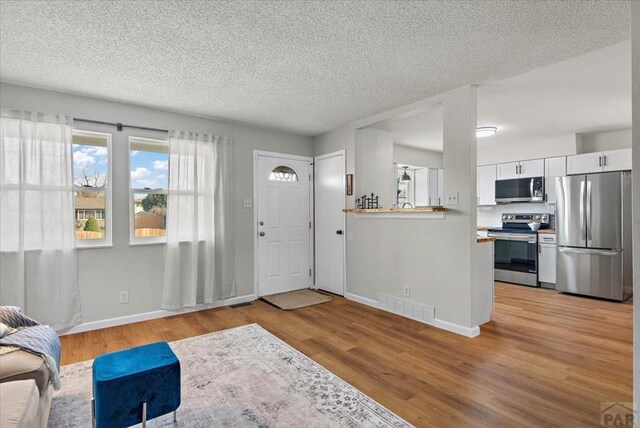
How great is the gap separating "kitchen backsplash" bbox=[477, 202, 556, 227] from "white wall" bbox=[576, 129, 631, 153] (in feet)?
3.53

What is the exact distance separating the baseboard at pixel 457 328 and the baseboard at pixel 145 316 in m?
2.53

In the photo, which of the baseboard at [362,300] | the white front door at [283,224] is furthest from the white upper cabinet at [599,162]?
the white front door at [283,224]

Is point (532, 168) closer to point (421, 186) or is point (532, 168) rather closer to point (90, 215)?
point (421, 186)

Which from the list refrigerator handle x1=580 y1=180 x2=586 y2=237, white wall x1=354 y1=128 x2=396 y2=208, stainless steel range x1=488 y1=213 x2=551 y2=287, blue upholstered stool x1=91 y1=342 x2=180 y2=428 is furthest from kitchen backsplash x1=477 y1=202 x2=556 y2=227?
blue upholstered stool x1=91 y1=342 x2=180 y2=428

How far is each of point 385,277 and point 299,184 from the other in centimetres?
202

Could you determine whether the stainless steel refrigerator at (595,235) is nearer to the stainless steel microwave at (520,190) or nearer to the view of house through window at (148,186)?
the stainless steel microwave at (520,190)

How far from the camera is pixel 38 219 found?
10.3ft

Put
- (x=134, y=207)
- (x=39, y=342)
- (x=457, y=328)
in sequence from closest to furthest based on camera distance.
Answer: (x=39, y=342) < (x=457, y=328) < (x=134, y=207)

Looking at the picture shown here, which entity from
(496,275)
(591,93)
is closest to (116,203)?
(591,93)

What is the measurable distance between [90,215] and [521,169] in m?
6.56

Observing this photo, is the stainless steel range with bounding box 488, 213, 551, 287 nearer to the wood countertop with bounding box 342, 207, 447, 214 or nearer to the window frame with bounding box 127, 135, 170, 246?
the wood countertop with bounding box 342, 207, 447, 214

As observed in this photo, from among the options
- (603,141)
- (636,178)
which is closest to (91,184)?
(636,178)

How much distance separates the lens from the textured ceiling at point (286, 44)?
6.64 feet

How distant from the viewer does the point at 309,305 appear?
4305 mm
